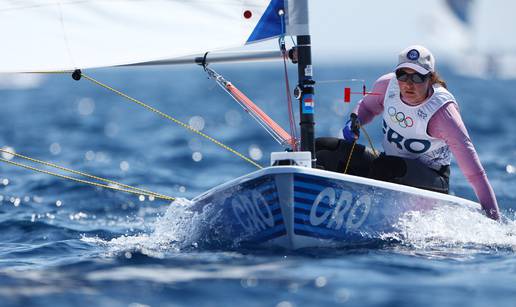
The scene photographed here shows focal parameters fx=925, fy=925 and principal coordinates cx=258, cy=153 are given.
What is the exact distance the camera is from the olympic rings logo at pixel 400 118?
6.14 m

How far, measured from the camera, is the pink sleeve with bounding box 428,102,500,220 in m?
5.88

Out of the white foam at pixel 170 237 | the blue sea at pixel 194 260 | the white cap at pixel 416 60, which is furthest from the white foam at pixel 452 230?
the white foam at pixel 170 237

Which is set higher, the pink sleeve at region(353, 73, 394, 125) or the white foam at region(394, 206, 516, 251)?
the pink sleeve at region(353, 73, 394, 125)

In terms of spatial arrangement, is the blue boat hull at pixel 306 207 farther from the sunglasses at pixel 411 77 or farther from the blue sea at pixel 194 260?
the sunglasses at pixel 411 77

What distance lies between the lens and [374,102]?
6.66m

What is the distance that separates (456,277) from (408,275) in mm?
270

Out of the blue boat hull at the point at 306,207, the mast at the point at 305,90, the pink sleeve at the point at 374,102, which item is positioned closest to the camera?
the blue boat hull at the point at 306,207

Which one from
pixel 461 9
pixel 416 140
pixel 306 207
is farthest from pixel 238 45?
pixel 461 9

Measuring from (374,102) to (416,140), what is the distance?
1.96 ft

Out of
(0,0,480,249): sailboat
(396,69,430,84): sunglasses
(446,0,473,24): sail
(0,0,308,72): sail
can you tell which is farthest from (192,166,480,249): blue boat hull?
(446,0,473,24): sail

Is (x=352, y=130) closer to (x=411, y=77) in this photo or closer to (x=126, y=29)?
(x=411, y=77)

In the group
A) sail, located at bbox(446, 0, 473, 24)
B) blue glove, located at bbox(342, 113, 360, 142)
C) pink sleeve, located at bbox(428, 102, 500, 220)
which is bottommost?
pink sleeve, located at bbox(428, 102, 500, 220)

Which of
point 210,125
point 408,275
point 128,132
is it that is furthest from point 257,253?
point 210,125

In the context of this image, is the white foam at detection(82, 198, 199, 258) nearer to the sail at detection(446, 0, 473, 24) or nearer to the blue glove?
the blue glove
